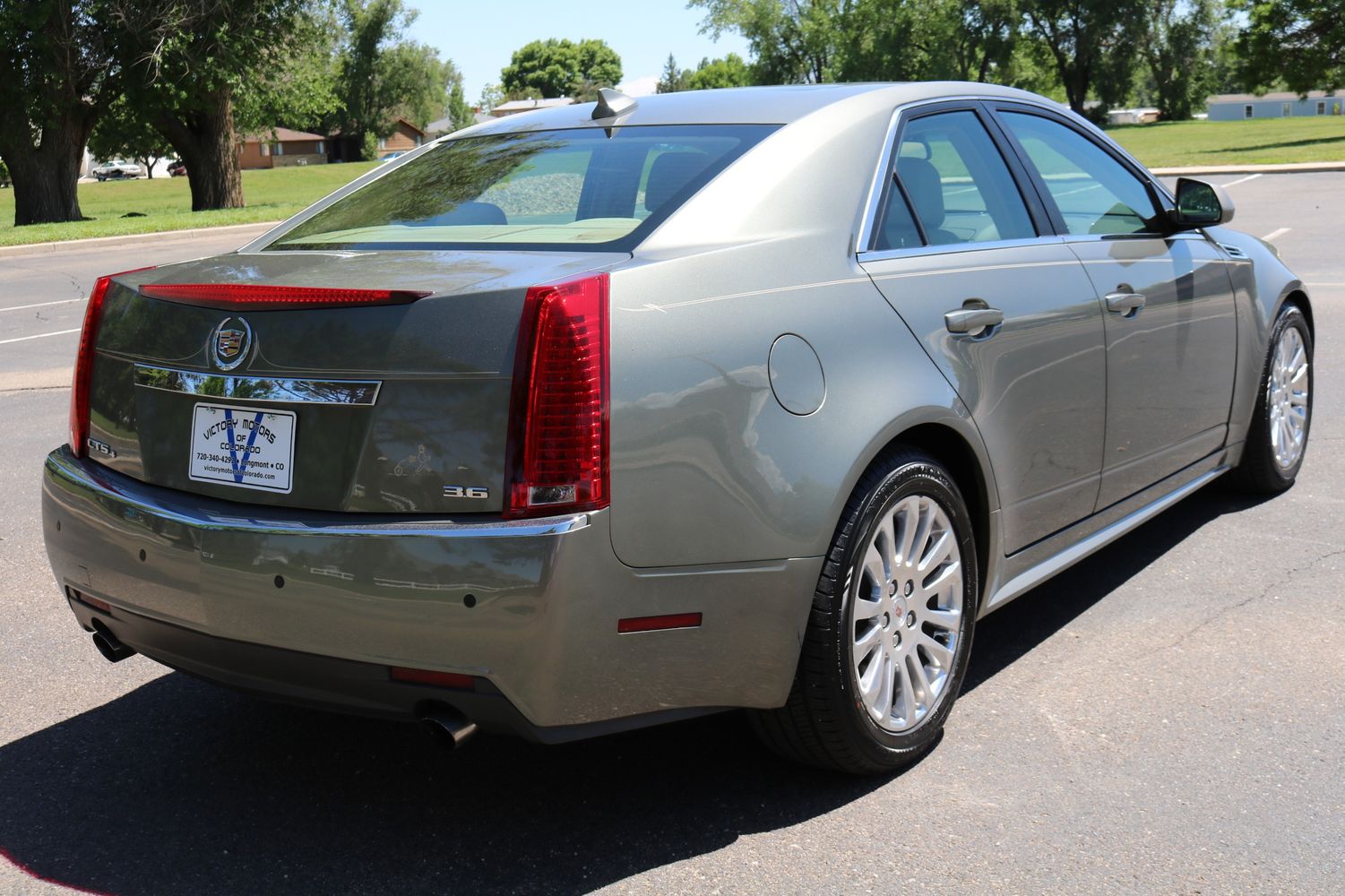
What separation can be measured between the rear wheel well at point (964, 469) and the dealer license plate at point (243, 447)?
145 centimetres

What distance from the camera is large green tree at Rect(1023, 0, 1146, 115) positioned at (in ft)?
279

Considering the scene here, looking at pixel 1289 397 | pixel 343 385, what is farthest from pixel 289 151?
pixel 343 385

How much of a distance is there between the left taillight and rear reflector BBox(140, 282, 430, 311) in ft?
1.03

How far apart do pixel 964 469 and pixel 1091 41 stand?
9046cm

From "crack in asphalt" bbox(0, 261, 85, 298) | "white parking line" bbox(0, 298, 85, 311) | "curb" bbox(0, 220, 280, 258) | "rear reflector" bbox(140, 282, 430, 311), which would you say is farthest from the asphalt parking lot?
"curb" bbox(0, 220, 280, 258)

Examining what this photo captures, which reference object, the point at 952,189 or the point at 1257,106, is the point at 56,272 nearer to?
the point at 952,189

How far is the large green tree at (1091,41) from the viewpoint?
85.0m

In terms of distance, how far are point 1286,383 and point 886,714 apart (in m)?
3.29

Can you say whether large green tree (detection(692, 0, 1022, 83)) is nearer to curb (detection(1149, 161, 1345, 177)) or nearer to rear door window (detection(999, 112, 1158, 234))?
curb (detection(1149, 161, 1345, 177))

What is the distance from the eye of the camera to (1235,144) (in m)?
47.6

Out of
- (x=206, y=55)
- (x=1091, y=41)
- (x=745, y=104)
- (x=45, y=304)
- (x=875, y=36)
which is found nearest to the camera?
(x=745, y=104)

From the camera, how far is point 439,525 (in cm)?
263

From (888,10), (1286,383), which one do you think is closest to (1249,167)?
(1286,383)

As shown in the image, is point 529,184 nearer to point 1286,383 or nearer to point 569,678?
point 569,678
